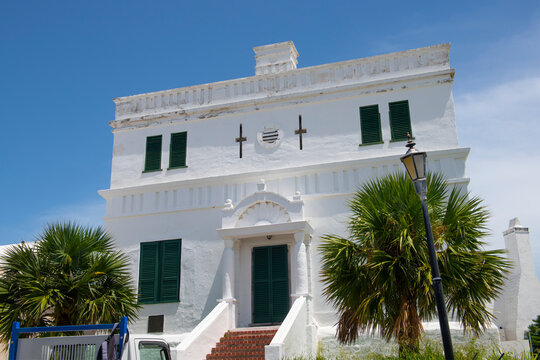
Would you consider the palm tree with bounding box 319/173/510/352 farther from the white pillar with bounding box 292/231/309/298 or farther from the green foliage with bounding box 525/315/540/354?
the green foliage with bounding box 525/315/540/354

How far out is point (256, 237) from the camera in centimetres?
1788

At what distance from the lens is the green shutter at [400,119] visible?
18156 mm

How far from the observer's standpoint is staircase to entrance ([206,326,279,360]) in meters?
14.5

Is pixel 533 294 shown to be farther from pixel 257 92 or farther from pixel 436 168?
pixel 257 92

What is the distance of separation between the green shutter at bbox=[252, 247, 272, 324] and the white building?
32mm

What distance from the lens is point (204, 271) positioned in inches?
714

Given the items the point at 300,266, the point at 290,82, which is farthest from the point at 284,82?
the point at 300,266

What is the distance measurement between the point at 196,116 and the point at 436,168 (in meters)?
8.38

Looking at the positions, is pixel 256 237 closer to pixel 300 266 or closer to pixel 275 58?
pixel 300 266

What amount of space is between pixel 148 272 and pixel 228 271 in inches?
121

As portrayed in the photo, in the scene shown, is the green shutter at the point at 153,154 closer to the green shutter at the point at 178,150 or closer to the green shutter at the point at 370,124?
the green shutter at the point at 178,150

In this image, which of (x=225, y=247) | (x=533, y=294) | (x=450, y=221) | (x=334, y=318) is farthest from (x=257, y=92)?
(x=533, y=294)

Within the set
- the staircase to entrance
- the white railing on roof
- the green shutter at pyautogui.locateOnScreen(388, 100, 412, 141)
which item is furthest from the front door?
the white railing on roof

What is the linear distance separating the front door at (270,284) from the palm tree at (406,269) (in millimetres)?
4533
